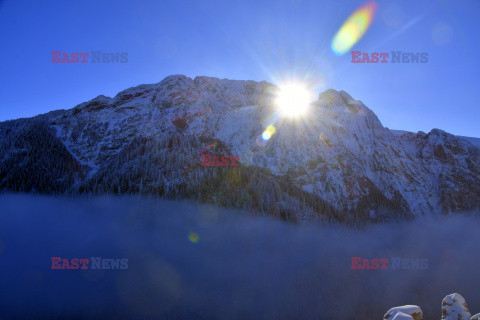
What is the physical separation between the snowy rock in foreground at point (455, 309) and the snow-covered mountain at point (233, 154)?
66447 mm

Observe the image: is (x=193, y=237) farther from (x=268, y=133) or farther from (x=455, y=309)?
(x=455, y=309)

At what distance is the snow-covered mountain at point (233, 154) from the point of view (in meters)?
102

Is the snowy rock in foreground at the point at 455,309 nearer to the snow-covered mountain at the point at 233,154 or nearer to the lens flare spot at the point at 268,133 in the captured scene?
the snow-covered mountain at the point at 233,154

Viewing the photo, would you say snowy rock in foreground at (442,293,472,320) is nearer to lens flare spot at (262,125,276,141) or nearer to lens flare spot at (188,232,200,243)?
lens flare spot at (262,125,276,141)

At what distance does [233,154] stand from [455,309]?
81.6 metres

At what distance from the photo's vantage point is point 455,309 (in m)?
33.0

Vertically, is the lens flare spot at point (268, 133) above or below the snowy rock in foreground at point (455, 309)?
above

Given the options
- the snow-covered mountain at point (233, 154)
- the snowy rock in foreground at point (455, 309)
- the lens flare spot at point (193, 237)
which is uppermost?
the snow-covered mountain at point (233, 154)

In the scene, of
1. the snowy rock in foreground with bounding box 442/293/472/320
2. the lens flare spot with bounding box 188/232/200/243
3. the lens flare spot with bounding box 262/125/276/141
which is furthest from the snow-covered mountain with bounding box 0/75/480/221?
the snowy rock in foreground with bounding box 442/293/472/320

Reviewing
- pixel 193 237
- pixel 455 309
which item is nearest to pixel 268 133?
pixel 193 237

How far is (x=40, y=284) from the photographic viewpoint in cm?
10712

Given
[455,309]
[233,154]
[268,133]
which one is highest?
[268,133]

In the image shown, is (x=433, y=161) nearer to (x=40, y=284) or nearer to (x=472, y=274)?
(x=472, y=274)

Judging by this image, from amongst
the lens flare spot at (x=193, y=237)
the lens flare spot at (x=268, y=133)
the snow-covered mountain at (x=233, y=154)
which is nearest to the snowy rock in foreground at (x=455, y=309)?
the snow-covered mountain at (x=233, y=154)
